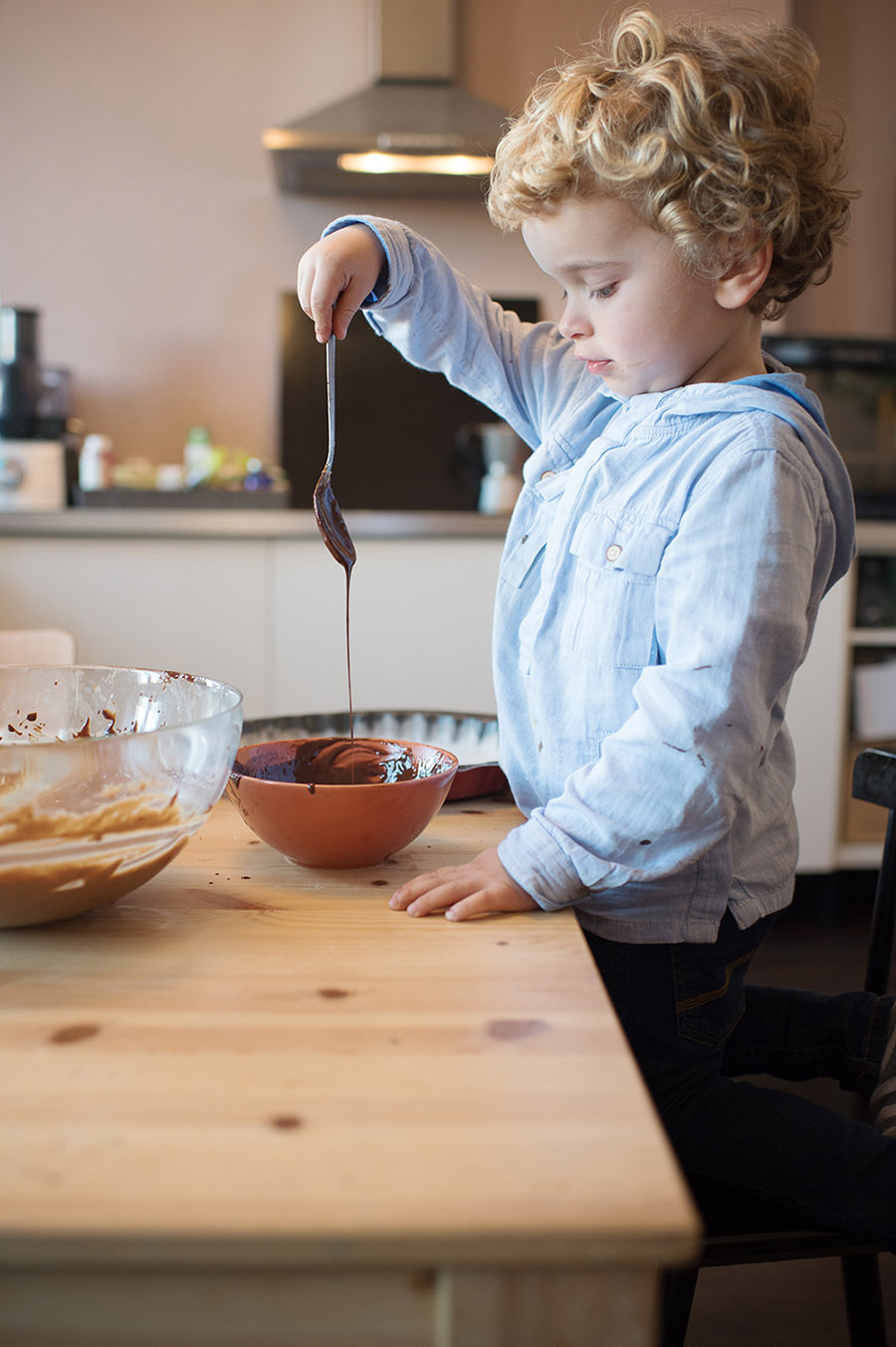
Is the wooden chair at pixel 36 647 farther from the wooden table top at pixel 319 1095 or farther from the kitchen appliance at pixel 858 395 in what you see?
the kitchen appliance at pixel 858 395

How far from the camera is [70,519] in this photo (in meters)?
2.37

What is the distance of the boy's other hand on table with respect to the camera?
0.62 meters

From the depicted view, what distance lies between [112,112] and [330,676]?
5.38 feet

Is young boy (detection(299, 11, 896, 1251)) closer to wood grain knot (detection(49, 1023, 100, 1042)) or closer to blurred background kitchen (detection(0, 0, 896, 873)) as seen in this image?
wood grain knot (detection(49, 1023, 100, 1042))

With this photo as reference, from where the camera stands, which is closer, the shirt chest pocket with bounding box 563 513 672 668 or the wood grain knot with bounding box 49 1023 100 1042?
the wood grain knot with bounding box 49 1023 100 1042

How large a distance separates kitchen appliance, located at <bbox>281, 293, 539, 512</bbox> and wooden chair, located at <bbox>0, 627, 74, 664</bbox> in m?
1.71

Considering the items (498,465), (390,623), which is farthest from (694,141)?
(498,465)

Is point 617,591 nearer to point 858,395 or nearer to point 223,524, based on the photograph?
point 223,524

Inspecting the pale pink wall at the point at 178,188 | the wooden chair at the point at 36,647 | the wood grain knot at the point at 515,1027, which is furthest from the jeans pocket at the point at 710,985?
the pale pink wall at the point at 178,188

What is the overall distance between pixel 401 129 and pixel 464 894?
7.88 ft

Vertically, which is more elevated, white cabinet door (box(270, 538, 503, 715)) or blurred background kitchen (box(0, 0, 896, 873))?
blurred background kitchen (box(0, 0, 896, 873))

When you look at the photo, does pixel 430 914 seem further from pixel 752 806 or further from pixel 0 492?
pixel 0 492

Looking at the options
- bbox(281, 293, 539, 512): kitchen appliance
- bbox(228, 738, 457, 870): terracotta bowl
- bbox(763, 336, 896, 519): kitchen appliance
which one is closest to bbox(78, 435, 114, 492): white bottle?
bbox(281, 293, 539, 512): kitchen appliance

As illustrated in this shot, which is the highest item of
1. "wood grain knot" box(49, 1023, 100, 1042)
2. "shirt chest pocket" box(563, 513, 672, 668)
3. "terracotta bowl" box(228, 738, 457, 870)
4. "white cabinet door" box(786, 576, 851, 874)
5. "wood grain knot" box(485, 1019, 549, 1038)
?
"shirt chest pocket" box(563, 513, 672, 668)
